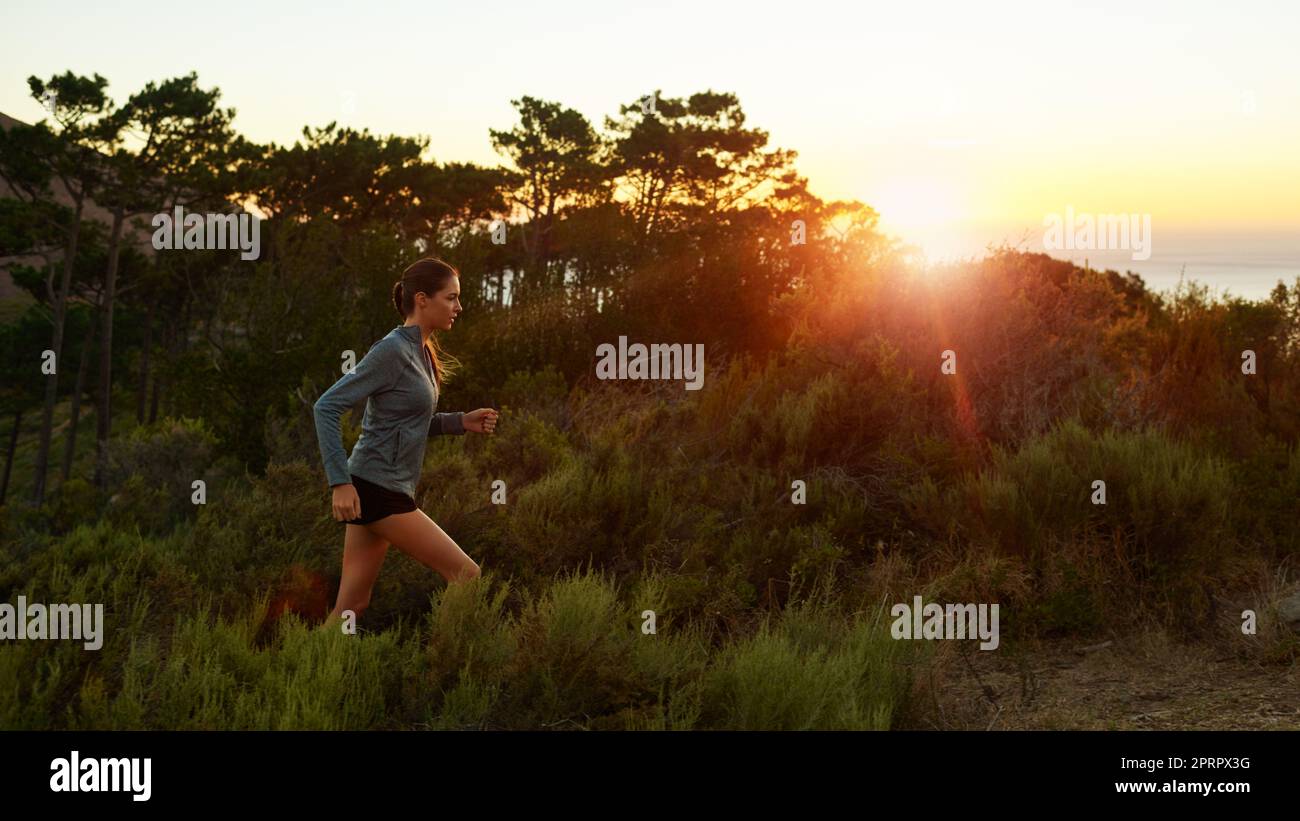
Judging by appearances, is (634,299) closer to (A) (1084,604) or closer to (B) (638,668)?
(A) (1084,604)

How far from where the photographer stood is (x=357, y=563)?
15.9ft

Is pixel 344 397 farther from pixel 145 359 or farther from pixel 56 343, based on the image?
pixel 145 359

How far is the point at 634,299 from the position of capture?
16.4 metres

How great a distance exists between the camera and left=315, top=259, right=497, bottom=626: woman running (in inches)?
183

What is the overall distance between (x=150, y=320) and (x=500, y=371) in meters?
33.5

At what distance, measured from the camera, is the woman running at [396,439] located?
4656mm

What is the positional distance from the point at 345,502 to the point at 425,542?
54 centimetres

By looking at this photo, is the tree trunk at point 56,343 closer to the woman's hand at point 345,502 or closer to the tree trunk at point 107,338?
the tree trunk at point 107,338

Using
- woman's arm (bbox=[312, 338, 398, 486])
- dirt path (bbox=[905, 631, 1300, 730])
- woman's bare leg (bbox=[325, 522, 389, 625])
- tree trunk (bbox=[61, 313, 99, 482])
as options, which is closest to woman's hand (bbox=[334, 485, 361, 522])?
woman's arm (bbox=[312, 338, 398, 486])

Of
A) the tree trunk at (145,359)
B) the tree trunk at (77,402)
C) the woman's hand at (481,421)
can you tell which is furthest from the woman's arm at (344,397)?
the tree trunk at (145,359)

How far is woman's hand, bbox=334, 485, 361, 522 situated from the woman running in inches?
4.7

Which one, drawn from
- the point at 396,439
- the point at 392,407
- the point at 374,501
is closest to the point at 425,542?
the point at 374,501
